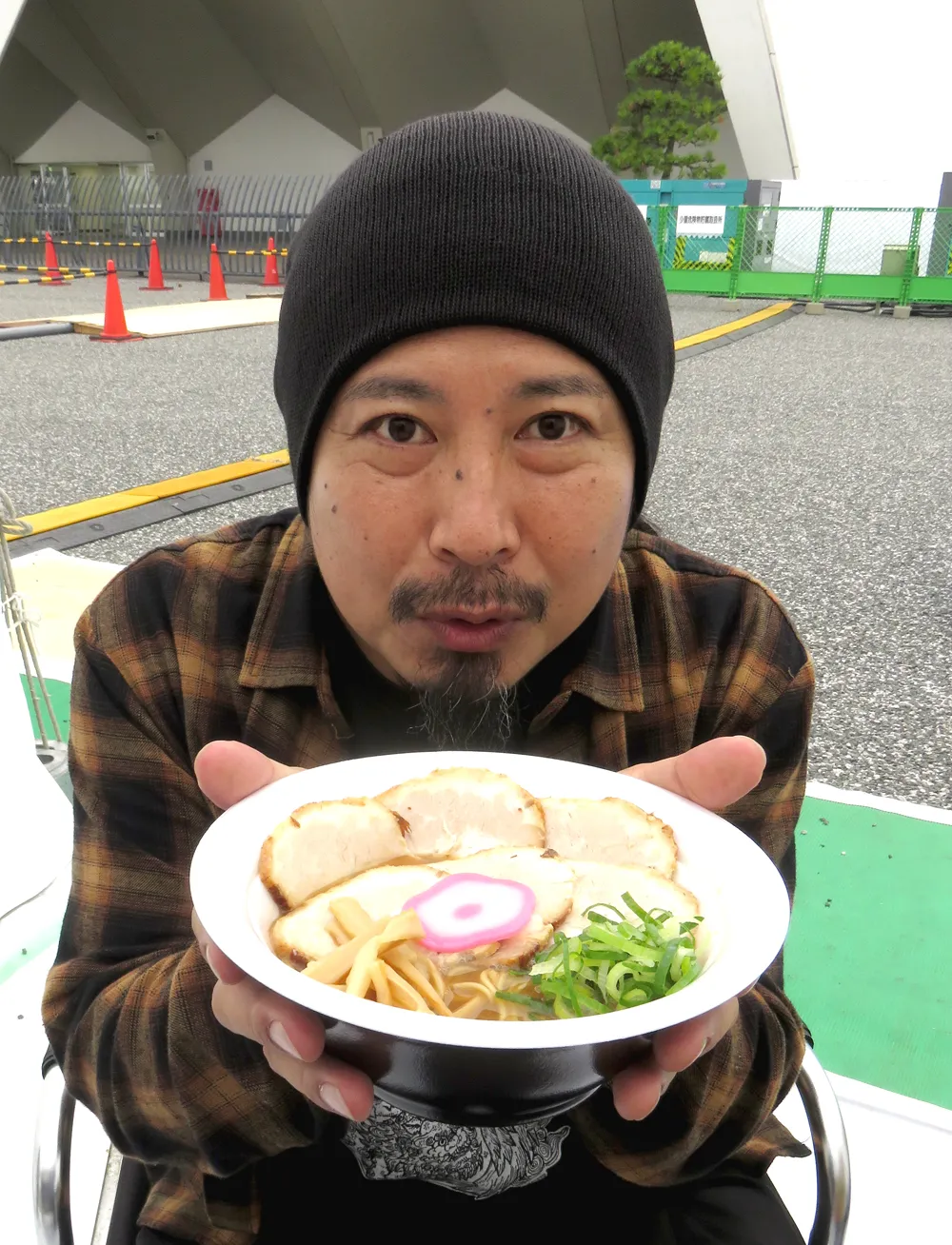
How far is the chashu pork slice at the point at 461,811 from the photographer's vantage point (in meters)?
1.09

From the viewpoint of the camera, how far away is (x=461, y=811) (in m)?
1.11

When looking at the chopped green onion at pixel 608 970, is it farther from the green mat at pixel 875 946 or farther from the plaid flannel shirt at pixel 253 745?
the green mat at pixel 875 946

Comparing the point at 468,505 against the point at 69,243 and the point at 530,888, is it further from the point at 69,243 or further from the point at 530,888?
the point at 69,243

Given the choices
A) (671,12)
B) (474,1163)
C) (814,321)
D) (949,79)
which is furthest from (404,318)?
(671,12)

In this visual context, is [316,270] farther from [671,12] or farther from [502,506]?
[671,12]

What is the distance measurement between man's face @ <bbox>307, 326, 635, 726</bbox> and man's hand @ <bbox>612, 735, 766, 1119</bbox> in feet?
0.80

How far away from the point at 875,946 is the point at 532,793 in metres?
1.63

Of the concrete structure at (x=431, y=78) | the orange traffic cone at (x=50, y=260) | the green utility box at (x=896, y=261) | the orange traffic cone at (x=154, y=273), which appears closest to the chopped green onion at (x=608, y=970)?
the orange traffic cone at (x=154, y=273)

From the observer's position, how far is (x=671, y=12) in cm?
2625

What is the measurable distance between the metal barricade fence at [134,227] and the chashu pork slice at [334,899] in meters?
19.1

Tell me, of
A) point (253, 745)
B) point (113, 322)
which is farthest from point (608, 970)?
point (113, 322)

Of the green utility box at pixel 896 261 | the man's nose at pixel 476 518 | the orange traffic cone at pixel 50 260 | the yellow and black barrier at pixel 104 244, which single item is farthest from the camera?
the yellow and black barrier at pixel 104 244

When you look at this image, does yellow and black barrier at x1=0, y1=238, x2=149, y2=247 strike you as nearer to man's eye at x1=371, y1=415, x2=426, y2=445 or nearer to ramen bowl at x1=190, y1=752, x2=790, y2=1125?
man's eye at x1=371, y1=415, x2=426, y2=445

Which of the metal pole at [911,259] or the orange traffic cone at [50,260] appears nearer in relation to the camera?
the metal pole at [911,259]
